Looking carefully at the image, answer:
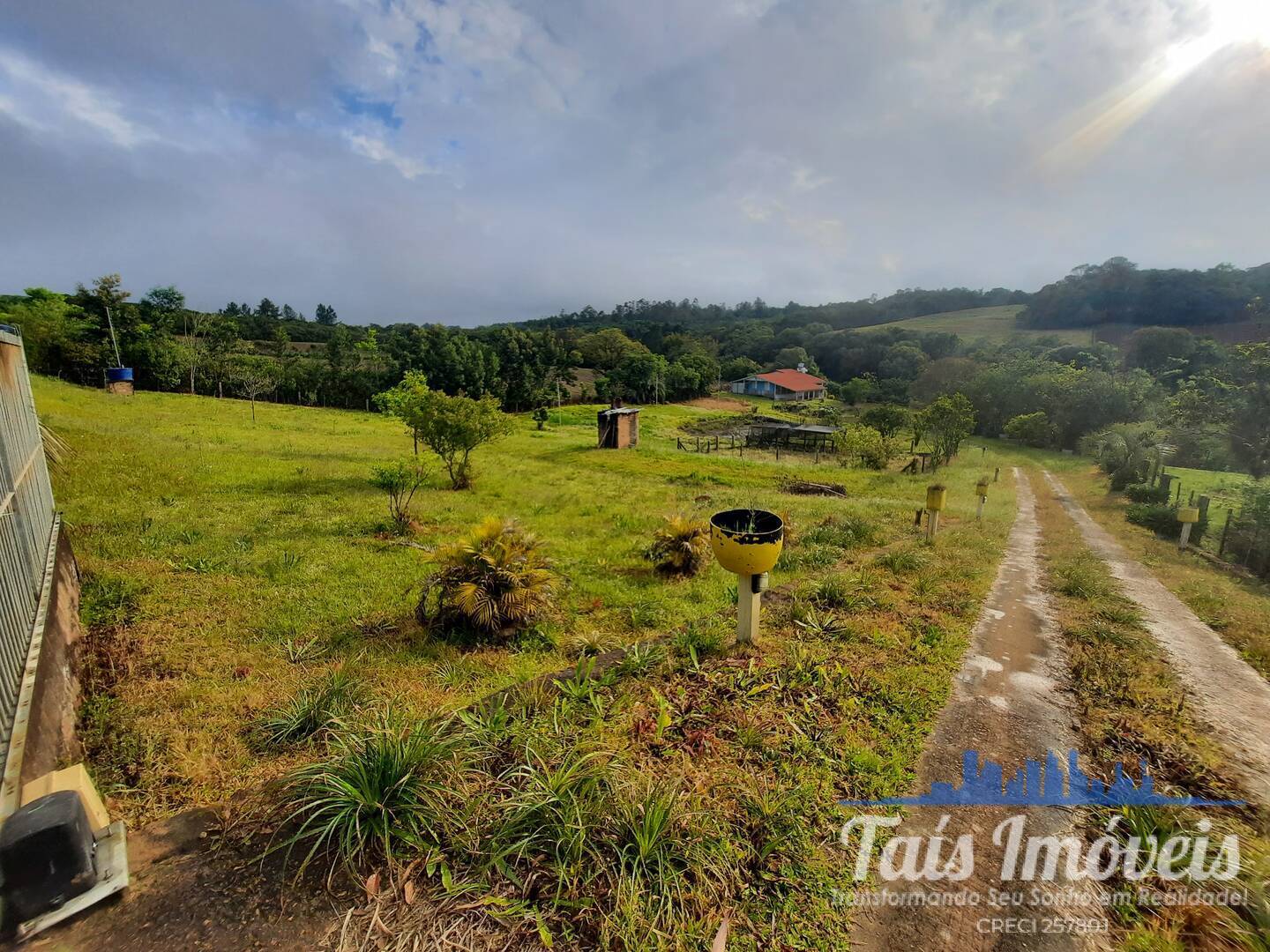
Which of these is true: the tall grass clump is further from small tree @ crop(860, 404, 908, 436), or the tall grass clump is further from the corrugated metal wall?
small tree @ crop(860, 404, 908, 436)

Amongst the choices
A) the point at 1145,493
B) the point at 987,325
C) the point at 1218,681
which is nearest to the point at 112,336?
the point at 1218,681

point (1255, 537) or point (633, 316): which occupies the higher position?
point (633, 316)

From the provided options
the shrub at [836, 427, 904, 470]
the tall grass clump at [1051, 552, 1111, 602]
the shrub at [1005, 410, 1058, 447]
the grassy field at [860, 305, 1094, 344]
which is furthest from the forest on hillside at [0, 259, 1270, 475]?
the tall grass clump at [1051, 552, 1111, 602]

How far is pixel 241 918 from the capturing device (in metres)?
2.40

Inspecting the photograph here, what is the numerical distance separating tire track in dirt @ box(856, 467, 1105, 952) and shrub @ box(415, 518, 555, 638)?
4388mm

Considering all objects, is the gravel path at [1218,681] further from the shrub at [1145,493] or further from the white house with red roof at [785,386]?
the white house with red roof at [785,386]

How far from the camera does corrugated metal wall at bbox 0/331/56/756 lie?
3.36 metres

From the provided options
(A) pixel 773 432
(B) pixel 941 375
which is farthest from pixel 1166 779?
(B) pixel 941 375

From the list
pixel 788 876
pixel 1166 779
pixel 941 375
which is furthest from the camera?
pixel 941 375

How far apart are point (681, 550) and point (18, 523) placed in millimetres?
7942

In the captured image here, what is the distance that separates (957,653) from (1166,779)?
197cm

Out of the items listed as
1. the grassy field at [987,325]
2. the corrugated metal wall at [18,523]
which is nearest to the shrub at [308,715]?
the corrugated metal wall at [18,523]

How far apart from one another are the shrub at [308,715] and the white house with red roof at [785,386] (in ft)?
269

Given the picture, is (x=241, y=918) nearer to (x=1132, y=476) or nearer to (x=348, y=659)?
(x=348, y=659)
